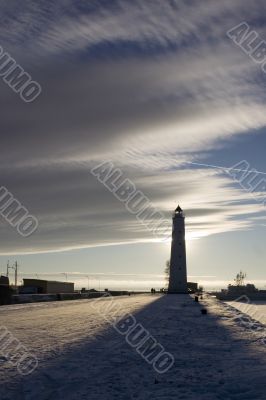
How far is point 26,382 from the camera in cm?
1138

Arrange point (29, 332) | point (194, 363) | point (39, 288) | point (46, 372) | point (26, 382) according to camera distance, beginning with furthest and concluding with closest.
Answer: point (39, 288)
point (29, 332)
point (194, 363)
point (46, 372)
point (26, 382)

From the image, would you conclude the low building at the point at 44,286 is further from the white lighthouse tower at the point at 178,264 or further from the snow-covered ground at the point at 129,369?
the snow-covered ground at the point at 129,369

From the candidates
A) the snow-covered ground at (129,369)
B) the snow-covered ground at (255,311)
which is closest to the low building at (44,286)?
the snow-covered ground at (255,311)

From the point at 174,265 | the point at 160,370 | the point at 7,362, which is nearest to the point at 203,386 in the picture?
the point at 160,370

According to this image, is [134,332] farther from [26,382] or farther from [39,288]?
[39,288]

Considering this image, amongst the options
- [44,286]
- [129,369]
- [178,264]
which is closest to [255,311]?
[178,264]

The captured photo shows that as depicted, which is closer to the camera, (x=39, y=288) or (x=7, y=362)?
(x=7, y=362)

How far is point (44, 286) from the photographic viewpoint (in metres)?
89.9

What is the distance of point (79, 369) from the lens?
13062 millimetres

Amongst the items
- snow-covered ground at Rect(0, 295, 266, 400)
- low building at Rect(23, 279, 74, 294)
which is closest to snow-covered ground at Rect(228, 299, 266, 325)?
snow-covered ground at Rect(0, 295, 266, 400)

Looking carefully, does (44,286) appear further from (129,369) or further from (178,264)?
(129,369)

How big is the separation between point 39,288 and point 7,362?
7334 centimetres

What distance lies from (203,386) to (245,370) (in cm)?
228

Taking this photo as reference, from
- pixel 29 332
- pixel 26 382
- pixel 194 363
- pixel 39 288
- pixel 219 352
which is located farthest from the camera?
pixel 39 288
